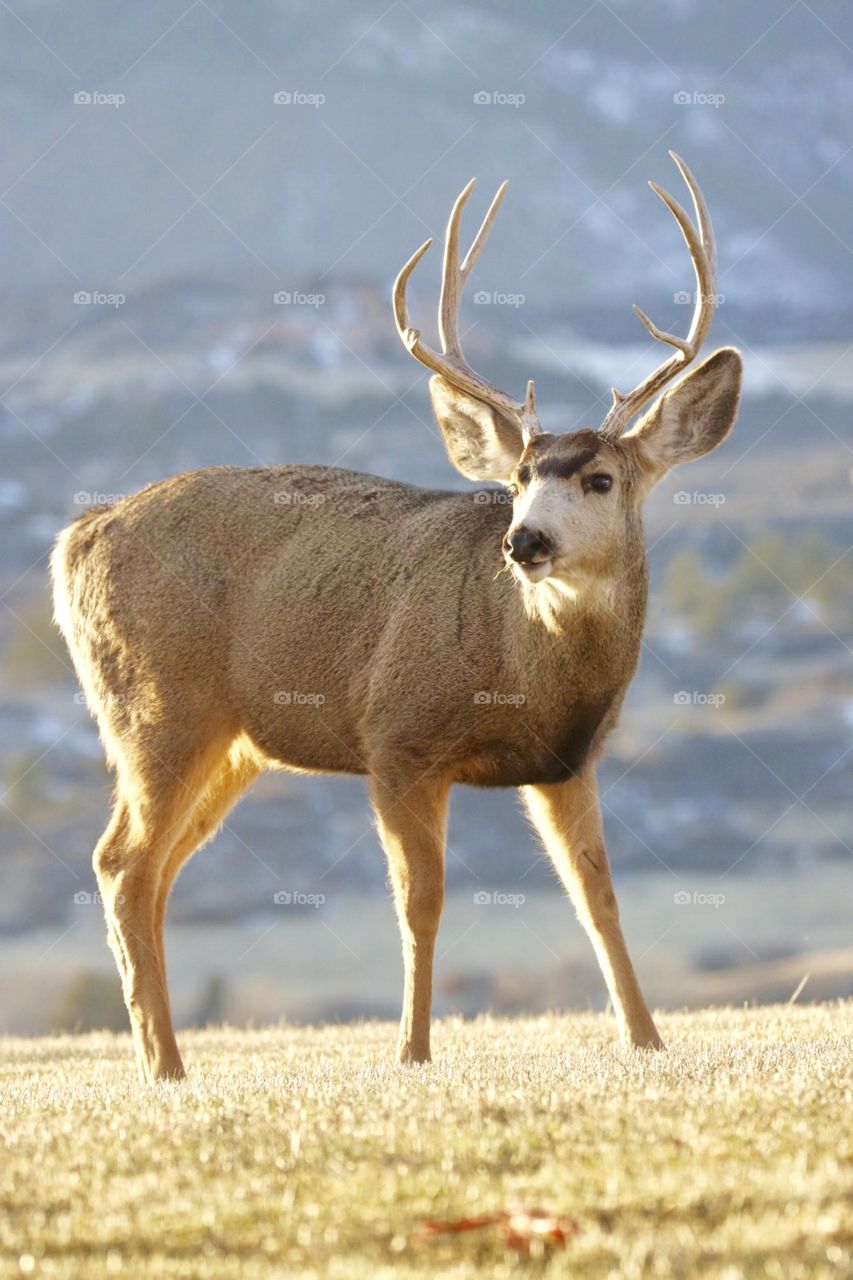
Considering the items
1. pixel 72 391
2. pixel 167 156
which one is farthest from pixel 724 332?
pixel 167 156

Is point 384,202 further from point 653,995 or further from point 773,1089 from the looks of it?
point 773,1089

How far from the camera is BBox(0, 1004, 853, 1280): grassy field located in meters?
4.27

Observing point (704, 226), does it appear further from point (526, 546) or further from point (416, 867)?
point (416, 867)

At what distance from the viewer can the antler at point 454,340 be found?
30.2ft

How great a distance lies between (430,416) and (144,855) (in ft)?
387

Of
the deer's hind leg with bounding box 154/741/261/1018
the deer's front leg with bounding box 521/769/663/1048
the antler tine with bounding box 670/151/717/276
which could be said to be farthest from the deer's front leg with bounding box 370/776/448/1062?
the antler tine with bounding box 670/151/717/276

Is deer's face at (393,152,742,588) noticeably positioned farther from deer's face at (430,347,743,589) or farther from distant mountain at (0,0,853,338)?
distant mountain at (0,0,853,338)

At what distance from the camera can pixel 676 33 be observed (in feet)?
602

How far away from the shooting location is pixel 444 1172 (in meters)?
4.93

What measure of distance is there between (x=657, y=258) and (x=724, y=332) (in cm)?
3394

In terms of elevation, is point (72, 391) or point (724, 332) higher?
point (724, 332)

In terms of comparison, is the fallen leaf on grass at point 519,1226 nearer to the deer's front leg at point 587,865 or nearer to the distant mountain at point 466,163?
the deer's front leg at point 587,865

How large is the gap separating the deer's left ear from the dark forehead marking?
0.51 m

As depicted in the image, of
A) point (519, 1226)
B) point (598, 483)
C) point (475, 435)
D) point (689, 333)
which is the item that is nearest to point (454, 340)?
point (475, 435)
